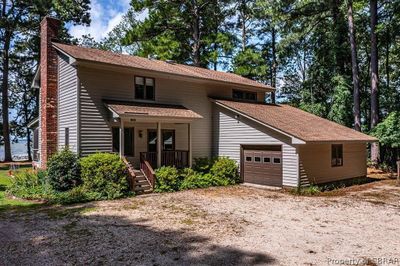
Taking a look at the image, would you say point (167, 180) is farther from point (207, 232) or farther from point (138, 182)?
point (207, 232)

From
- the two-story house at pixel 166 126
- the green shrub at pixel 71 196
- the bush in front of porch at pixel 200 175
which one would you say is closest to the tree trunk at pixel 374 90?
the two-story house at pixel 166 126

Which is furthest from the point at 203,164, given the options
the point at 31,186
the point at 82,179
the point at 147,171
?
the point at 31,186

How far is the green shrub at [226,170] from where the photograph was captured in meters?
16.0

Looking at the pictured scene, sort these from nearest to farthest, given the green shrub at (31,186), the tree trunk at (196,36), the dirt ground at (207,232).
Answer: the dirt ground at (207,232) → the green shrub at (31,186) → the tree trunk at (196,36)

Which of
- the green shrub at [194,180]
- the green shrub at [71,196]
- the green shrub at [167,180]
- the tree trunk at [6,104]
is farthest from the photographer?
the tree trunk at [6,104]

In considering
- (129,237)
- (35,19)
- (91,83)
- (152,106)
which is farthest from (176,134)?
(35,19)

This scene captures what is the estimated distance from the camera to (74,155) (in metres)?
13.3

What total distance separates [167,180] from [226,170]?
Answer: 3.43 m

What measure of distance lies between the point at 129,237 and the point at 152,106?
29.9 feet

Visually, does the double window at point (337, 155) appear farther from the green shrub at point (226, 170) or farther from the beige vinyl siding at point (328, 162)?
the green shrub at point (226, 170)

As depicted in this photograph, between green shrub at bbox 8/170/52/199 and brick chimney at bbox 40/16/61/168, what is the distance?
53.6 inches

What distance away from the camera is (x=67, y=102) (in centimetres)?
1457

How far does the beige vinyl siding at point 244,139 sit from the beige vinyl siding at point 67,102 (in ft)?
25.2

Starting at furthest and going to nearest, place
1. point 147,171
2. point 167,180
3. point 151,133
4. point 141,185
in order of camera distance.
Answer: point 151,133, point 147,171, point 167,180, point 141,185
